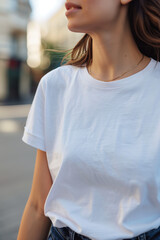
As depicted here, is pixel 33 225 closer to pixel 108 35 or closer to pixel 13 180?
pixel 108 35

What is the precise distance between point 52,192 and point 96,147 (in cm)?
25

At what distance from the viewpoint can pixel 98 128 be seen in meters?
1.24

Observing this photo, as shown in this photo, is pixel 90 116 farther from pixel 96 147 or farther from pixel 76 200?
pixel 76 200

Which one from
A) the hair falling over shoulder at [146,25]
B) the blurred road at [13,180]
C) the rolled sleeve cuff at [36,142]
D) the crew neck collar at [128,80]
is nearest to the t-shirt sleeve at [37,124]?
the rolled sleeve cuff at [36,142]

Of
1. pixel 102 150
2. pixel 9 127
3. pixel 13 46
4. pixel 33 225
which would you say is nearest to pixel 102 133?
pixel 102 150

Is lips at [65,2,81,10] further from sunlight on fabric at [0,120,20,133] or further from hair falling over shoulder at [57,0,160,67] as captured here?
sunlight on fabric at [0,120,20,133]

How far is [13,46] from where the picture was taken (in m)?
28.1

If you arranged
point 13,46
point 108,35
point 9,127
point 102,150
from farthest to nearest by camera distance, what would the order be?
point 13,46 → point 9,127 → point 108,35 → point 102,150

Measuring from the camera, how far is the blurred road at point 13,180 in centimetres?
380

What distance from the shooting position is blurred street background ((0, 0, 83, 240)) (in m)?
4.18

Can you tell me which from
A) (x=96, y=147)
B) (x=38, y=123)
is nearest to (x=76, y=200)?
(x=96, y=147)

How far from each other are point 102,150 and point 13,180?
435 centimetres

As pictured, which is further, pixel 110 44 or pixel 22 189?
pixel 22 189

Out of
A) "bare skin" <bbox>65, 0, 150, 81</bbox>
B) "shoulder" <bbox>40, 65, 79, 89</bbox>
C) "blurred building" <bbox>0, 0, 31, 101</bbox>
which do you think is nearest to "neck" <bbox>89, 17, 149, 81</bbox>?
"bare skin" <bbox>65, 0, 150, 81</bbox>
